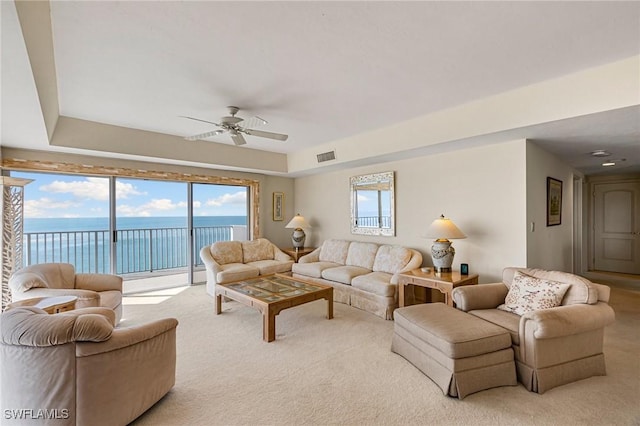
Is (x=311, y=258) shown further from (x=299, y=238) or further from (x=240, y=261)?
(x=240, y=261)

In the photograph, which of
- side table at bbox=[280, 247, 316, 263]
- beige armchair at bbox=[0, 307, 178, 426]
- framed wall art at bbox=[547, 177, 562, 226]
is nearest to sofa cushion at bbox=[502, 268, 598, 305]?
A: framed wall art at bbox=[547, 177, 562, 226]

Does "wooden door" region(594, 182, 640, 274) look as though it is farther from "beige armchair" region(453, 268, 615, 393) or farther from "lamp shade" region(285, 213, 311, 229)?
"lamp shade" region(285, 213, 311, 229)

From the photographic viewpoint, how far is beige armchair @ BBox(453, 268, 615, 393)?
86.0 inches

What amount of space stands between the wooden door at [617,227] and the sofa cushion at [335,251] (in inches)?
234

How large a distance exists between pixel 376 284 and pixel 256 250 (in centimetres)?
268

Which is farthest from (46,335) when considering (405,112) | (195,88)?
(405,112)

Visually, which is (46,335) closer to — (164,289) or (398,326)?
(398,326)

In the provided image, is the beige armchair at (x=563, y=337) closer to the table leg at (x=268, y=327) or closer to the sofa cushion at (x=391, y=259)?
the sofa cushion at (x=391, y=259)

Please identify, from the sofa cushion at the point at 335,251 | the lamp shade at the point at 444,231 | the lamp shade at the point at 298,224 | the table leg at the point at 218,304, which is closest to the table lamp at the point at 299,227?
the lamp shade at the point at 298,224

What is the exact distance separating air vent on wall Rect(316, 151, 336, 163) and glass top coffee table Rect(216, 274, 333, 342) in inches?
87.8

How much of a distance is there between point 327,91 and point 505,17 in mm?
1584

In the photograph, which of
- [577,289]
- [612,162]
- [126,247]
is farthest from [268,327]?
[612,162]

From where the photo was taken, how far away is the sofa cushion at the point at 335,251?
5336mm

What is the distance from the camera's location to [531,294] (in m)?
2.63
